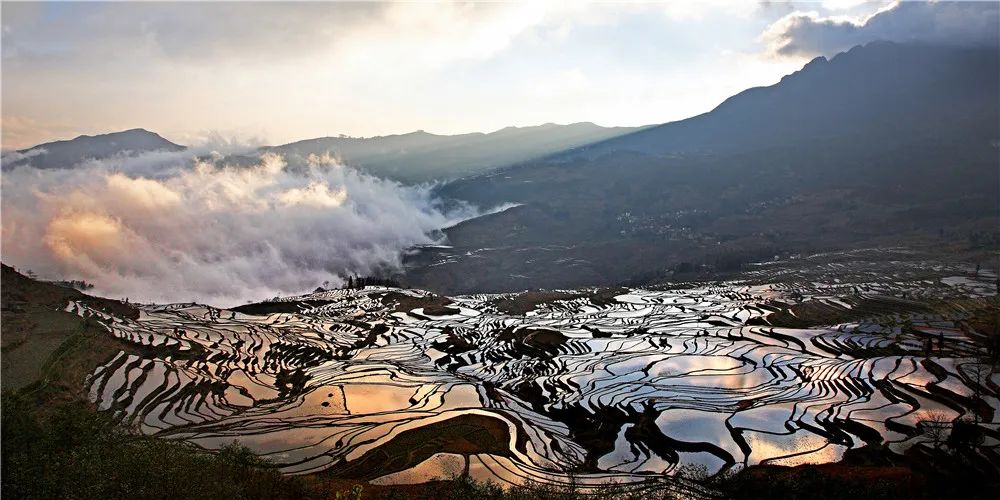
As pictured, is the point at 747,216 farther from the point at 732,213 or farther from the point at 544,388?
the point at 544,388

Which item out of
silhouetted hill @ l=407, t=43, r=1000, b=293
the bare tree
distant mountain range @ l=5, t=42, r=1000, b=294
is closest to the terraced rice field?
the bare tree

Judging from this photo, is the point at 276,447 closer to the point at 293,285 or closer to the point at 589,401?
the point at 589,401

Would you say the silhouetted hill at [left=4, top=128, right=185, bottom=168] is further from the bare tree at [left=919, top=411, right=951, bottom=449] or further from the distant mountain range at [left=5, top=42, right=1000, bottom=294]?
the bare tree at [left=919, top=411, right=951, bottom=449]

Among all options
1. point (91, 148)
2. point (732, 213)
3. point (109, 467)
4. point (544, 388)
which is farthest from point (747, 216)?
point (91, 148)

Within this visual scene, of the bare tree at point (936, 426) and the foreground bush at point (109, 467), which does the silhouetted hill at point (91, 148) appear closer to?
the foreground bush at point (109, 467)

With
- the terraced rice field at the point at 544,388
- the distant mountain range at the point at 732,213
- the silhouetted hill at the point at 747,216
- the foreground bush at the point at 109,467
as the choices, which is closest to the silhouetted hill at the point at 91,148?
the distant mountain range at the point at 732,213

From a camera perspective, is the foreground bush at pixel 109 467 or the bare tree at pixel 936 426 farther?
the bare tree at pixel 936 426
